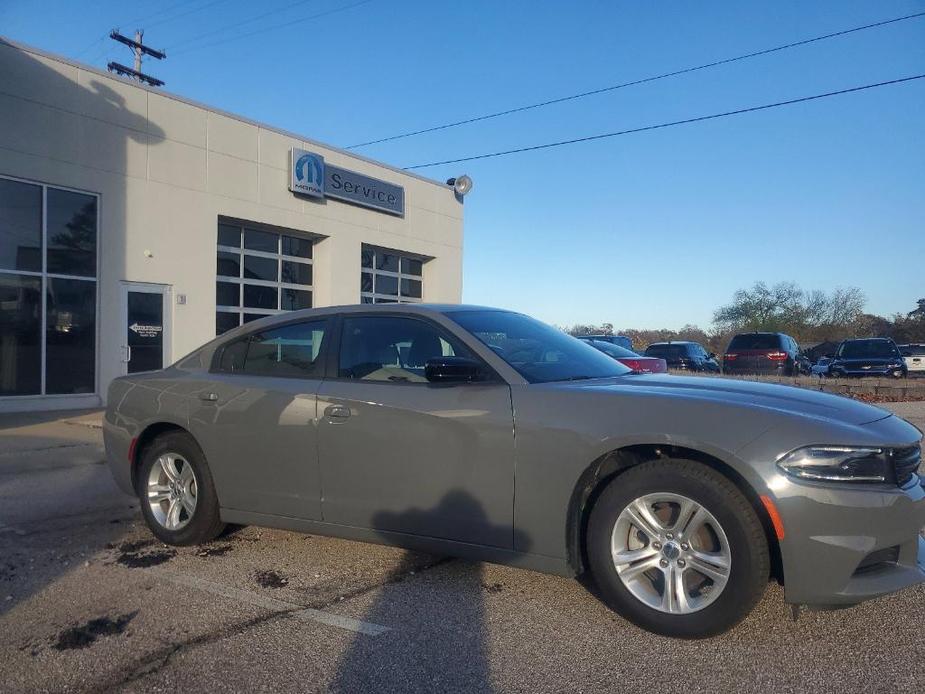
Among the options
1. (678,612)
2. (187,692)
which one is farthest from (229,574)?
(678,612)

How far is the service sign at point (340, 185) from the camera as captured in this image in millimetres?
16312

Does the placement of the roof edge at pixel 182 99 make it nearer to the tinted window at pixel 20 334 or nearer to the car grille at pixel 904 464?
the tinted window at pixel 20 334

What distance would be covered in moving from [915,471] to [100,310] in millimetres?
12684

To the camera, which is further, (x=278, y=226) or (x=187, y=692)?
(x=278, y=226)

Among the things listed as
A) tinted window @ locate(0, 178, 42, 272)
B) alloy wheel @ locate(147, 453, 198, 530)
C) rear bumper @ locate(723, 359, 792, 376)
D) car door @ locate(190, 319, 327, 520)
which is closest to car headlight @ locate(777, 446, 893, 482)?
car door @ locate(190, 319, 327, 520)

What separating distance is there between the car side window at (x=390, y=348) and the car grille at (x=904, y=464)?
2.18 metres

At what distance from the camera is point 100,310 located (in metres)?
12.9

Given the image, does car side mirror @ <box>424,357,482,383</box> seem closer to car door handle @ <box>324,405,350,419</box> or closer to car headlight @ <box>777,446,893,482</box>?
car door handle @ <box>324,405,350,419</box>

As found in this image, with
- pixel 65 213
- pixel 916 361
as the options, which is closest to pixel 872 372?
pixel 916 361

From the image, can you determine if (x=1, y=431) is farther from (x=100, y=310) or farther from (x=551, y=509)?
(x=551, y=509)

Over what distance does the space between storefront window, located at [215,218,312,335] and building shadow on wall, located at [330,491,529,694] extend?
11502 mm

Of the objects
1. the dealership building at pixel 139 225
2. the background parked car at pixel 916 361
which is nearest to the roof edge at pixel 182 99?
the dealership building at pixel 139 225

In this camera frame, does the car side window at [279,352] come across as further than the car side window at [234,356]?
No

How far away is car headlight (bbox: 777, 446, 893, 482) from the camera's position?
3.18 meters
